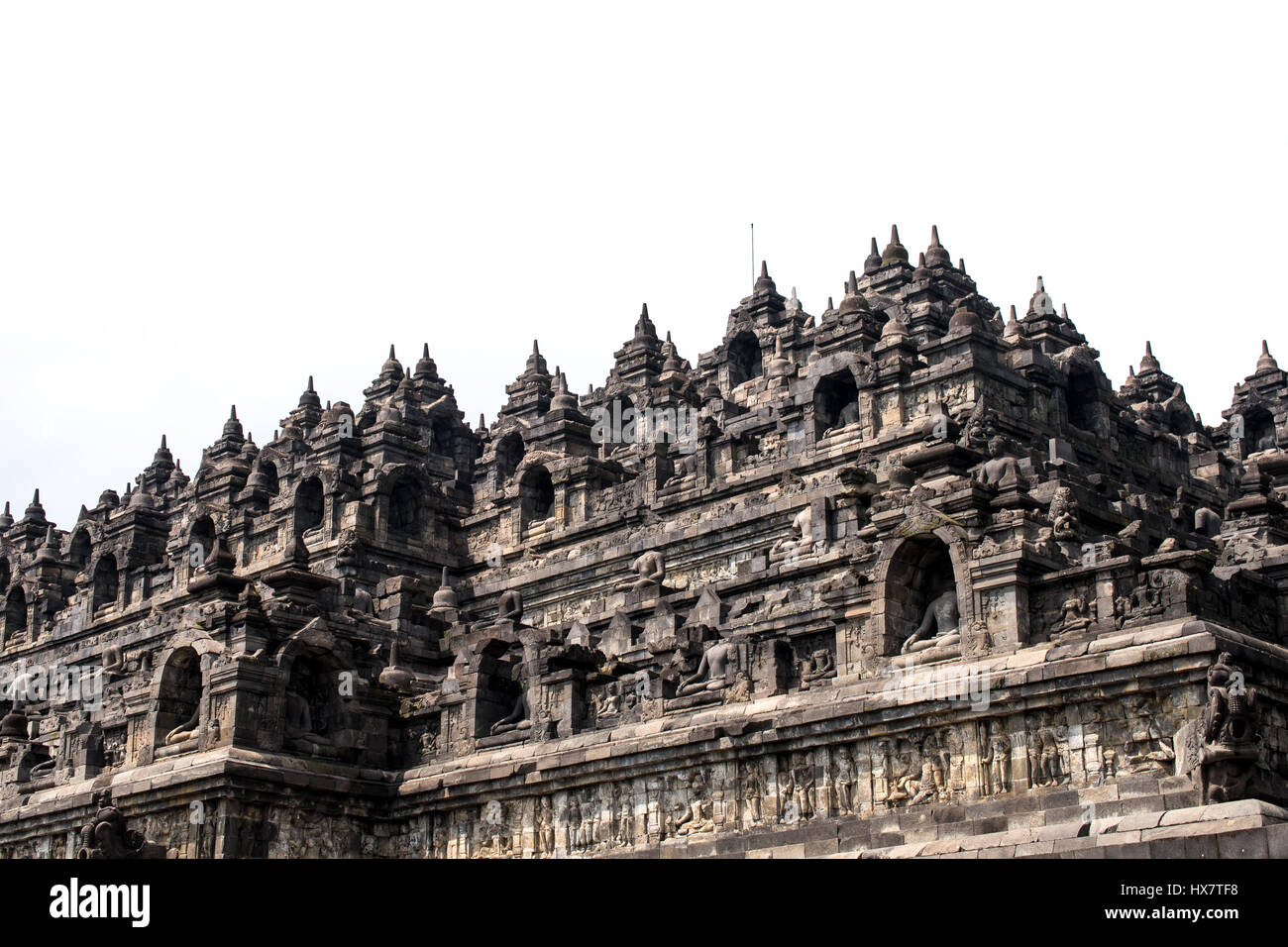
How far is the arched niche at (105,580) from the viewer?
2361 inches

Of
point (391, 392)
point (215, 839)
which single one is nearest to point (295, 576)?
point (215, 839)

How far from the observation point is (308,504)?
54000 mm

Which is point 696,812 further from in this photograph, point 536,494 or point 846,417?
point 536,494

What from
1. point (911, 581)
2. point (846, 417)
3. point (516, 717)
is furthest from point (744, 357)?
point (911, 581)

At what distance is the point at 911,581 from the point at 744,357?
113 ft

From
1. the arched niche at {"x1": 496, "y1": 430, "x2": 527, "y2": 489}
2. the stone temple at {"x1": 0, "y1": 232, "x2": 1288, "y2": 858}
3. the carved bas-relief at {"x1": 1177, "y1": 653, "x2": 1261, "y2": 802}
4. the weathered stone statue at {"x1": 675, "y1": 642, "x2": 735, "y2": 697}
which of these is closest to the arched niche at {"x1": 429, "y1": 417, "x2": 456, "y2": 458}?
the stone temple at {"x1": 0, "y1": 232, "x2": 1288, "y2": 858}

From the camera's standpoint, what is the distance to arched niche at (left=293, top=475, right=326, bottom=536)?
5372 centimetres

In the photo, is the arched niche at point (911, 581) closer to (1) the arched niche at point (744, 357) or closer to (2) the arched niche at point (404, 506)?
(2) the arched niche at point (404, 506)

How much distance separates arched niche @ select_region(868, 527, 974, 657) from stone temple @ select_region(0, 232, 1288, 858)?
5cm

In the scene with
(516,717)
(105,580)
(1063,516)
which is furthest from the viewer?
(105,580)

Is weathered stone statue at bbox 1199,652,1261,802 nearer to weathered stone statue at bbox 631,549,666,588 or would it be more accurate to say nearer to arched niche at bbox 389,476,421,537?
weathered stone statue at bbox 631,549,666,588
